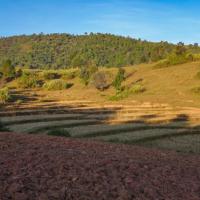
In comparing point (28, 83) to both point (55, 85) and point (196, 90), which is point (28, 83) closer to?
point (55, 85)

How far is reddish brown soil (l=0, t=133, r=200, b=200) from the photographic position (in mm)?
10969

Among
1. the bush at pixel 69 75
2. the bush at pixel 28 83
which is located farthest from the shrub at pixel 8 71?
the bush at pixel 69 75

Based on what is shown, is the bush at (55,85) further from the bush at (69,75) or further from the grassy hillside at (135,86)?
the bush at (69,75)

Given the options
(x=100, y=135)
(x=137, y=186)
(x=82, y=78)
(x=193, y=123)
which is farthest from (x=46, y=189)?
(x=82, y=78)

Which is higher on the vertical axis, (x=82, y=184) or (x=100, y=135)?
(x=82, y=184)

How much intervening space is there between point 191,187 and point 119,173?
6.61 ft

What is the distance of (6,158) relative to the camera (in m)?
13.2

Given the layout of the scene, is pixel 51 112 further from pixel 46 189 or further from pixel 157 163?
pixel 46 189

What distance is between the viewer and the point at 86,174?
12484mm

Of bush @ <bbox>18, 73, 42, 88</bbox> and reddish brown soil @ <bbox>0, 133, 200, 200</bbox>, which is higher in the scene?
reddish brown soil @ <bbox>0, 133, 200, 200</bbox>

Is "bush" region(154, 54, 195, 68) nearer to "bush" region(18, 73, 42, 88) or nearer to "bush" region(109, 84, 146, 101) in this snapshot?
"bush" region(109, 84, 146, 101)

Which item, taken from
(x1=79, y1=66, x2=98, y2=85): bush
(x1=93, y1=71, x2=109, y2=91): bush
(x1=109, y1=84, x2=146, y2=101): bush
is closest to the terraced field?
(x1=109, y1=84, x2=146, y2=101): bush

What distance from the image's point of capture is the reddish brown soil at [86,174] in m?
11.0

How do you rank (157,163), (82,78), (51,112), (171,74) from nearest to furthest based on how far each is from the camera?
(157,163) → (51,112) → (171,74) → (82,78)
